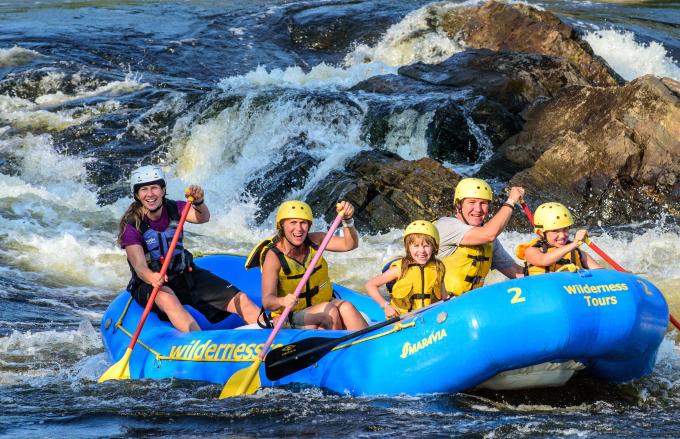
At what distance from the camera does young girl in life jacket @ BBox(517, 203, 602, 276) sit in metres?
Result: 6.82

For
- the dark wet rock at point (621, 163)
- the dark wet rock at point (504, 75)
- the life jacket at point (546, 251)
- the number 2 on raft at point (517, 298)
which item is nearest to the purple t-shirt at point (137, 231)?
the life jacket at point (546, 251)

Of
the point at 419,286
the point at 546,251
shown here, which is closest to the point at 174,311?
the point at 419,286

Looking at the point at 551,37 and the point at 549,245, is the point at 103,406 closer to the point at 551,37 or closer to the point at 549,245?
the point at 549,245

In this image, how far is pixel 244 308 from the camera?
7449mm

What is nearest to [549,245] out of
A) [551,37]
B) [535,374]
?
[535,374]

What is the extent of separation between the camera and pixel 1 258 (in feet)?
37.8

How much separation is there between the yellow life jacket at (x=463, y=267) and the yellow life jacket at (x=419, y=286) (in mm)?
291

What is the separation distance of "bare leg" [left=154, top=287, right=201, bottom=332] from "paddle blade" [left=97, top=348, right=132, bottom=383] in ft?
1.24

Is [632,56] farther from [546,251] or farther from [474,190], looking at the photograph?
[474,190]

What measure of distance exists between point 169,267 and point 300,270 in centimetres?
108

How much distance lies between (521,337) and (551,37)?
12.5m

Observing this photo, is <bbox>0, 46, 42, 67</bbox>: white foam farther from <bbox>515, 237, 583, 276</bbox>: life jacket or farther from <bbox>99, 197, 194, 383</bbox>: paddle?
<bbox>515, 237, 583, 276</bbox>: life jacket

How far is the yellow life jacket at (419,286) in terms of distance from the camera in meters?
6.59

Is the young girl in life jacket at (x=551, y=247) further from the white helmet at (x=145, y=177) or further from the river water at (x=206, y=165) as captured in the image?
the white helmet at (x=145, y=177)
